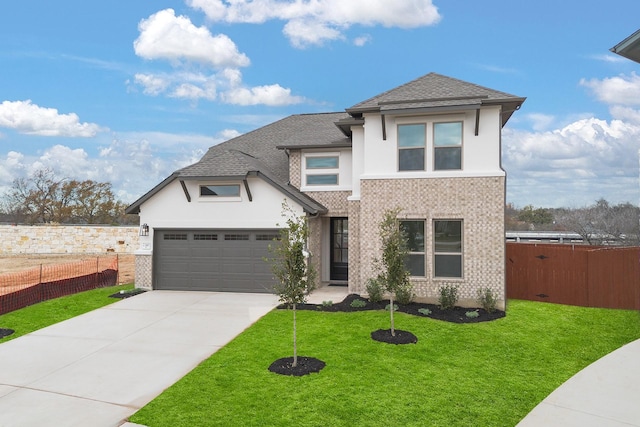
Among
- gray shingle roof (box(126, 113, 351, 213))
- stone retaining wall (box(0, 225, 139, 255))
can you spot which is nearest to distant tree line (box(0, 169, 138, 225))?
stone retaining wall (box(0, 225, 139, 255))

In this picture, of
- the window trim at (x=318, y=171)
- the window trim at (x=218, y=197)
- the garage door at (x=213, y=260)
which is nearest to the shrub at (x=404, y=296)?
the garage door at (x=213, y=260)

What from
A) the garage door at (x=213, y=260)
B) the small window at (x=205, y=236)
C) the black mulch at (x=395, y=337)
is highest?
the small window at (x=205, y=236)

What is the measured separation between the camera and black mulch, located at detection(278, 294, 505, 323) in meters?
10.9

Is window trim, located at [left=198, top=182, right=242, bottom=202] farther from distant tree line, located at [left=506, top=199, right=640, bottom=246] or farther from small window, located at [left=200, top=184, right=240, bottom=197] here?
distant tree line, located at [left=506, top=199, right=640, bottom=246]

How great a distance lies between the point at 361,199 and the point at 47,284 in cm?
1031

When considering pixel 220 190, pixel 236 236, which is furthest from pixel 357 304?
pixel 220 190

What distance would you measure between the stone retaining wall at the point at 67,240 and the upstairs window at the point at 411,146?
2556 cm

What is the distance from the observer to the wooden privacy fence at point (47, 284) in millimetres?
12266

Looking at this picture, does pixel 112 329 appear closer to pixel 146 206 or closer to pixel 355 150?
pixel 146 206

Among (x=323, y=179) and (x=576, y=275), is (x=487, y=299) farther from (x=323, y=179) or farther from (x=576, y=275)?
(x=323, y=179)

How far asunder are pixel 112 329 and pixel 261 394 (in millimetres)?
5556

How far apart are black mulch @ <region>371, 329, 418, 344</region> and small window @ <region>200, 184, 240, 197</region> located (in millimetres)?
7336

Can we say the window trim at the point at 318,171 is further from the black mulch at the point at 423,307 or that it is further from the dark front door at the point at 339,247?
the black mulch at the point at 423,307

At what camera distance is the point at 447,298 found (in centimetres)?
1165
